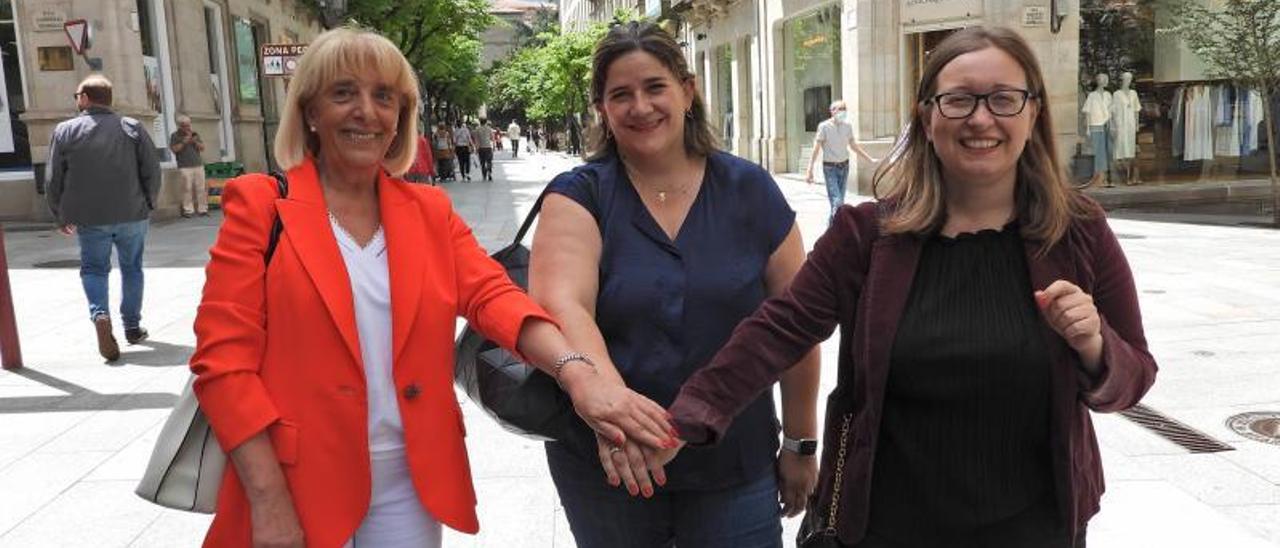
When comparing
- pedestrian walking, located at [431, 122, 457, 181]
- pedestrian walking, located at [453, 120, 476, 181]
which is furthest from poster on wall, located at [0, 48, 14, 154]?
pedestrian walking, located at [453, 120, 476, 181]

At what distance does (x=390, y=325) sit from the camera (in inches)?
81.1

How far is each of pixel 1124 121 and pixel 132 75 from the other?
55.1 ft

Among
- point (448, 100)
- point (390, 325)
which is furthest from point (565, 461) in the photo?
point (448, 100)

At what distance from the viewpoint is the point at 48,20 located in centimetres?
1588

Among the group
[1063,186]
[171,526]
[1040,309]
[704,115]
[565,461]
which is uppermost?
[704,115]

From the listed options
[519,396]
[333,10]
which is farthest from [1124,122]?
[519,396]

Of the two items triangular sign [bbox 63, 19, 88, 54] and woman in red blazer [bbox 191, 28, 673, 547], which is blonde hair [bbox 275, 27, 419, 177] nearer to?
woman in red blazer [bbox 191, 28, 673, 547]

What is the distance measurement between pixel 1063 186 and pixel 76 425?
17.7 feet

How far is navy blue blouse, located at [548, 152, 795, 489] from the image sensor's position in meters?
2.12

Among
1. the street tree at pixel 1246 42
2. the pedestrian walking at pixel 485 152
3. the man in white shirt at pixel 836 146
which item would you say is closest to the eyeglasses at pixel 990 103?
the man in white shirt at pixel 836 146

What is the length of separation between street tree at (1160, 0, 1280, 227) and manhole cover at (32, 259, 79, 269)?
15023 mm

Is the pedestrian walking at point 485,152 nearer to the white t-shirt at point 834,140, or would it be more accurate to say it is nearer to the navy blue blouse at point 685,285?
the white t-shirt at point 834,140

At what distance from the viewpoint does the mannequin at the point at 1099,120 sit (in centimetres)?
1762

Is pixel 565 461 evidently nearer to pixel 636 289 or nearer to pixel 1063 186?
pixel 636 289
